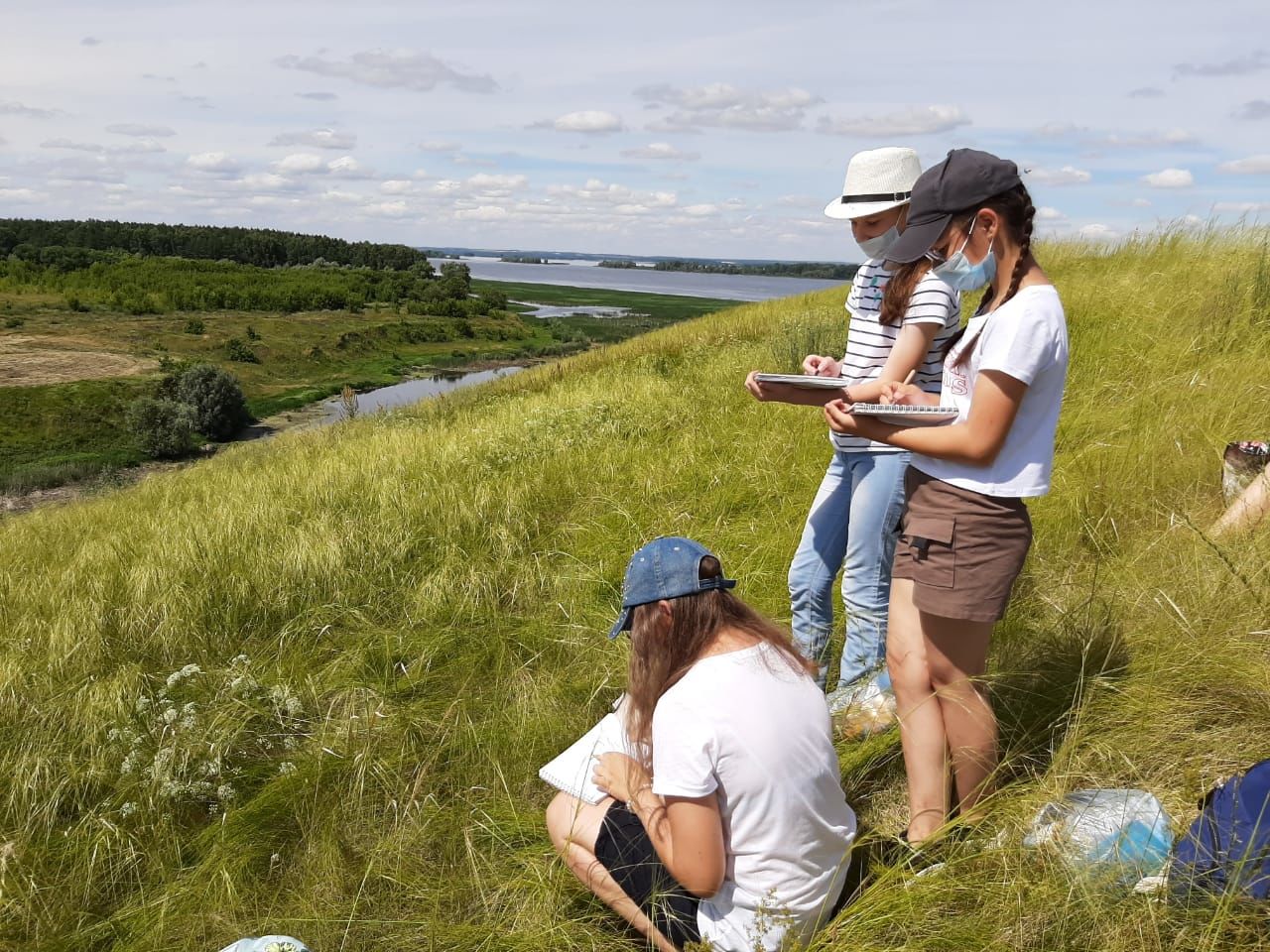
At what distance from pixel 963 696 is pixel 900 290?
44.4 inches

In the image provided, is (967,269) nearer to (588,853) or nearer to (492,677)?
(588,853)

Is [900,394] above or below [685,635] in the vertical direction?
above

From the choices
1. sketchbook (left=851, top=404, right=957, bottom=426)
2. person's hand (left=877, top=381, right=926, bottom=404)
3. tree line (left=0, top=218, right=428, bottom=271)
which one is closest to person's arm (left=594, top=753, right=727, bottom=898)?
sketchbook (left=851, top=404, right=957, bottom=426)

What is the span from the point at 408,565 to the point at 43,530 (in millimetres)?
5536

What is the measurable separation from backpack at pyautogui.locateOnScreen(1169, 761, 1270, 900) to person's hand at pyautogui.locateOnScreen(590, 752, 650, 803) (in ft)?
3.59

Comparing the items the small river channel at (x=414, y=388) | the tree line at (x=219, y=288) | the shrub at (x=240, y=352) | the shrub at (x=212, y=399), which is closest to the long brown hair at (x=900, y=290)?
the small river channel at (x=414, y=388)

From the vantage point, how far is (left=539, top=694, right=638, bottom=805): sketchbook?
6.84 ft

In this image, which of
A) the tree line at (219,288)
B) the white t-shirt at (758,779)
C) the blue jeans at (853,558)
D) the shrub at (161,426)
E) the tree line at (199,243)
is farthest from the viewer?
the tree line at (199,243)

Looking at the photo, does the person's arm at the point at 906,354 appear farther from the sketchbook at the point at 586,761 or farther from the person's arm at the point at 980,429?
the sketchbook at the point at 586,761

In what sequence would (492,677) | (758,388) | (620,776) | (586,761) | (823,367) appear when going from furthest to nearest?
(492,677) → (823,367) → (758,388) → (586,761) → (620,776)

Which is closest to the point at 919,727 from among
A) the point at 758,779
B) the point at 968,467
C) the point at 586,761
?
the point at 758,779

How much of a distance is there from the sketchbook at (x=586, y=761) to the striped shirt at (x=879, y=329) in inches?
42.0

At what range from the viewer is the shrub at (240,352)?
48.1 m

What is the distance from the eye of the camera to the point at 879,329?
2.50 meters
